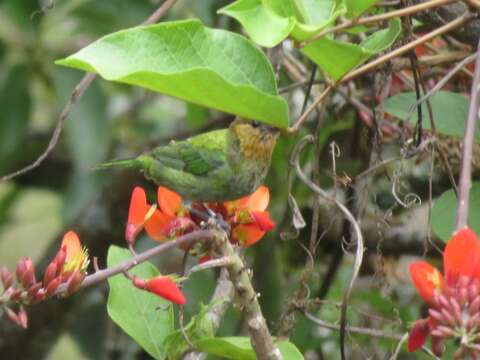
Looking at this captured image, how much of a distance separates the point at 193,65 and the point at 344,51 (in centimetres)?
20

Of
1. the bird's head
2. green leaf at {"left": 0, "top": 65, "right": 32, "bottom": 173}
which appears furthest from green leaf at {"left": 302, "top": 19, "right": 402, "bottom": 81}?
green leaf at {"left": 0, "top": 65, "right": 32, "bottom": 173}

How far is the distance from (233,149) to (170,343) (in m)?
0.34

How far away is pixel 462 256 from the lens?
115 centimetres

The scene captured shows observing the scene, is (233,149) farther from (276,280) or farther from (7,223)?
(7,223)

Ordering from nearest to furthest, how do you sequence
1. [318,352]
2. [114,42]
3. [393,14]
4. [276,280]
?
[114,42] < [393,14] < [318,352] < [276,280]

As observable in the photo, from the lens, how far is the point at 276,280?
2629 mm

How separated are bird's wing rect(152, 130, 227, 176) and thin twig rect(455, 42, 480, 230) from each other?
0.45 m

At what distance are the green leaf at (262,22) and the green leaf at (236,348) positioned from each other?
1.29 feet

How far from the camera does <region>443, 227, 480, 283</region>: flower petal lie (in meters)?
1.15

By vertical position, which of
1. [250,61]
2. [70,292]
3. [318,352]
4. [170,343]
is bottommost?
[318,352]

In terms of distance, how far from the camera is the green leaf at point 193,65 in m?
1.31

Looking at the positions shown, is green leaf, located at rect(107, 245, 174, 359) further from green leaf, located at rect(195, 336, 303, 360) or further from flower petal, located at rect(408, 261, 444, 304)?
flower petal, located at rect(408, 261, 444, 304)

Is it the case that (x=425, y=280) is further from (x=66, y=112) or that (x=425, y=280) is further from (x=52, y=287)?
(x=66, y=112)

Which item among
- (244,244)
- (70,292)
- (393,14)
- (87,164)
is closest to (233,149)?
(244,244)
